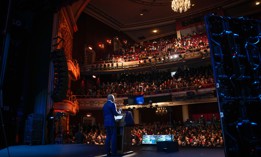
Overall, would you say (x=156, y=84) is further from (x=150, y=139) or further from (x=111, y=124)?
(x=111, y=124)

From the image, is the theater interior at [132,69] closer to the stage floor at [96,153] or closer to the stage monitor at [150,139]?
the stage monitor at [150,139]

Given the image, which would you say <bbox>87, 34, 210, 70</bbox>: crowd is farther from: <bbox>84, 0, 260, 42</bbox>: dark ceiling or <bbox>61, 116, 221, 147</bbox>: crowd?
<bbox>61, 116, 221, 147</bbox>: crowd

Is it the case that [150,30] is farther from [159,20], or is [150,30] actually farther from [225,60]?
[225,60]

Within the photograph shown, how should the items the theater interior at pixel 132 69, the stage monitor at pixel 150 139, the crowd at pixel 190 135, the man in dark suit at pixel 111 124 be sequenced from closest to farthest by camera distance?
the theater interior at pixel 132 69 → the man in dark suit at pixel 111 124 → the stage monitor at pixel 150 139 → the crowd at pixel 190 135

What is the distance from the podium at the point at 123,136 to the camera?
15.1 ft

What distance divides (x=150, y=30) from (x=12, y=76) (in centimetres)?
1625

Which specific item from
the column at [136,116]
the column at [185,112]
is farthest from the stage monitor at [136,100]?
the column at [185,112]

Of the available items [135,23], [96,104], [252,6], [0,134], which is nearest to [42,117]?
[0,134]

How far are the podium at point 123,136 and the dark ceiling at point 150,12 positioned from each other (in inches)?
597

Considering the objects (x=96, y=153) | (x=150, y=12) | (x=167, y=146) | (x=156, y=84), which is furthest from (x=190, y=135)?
(x=150, y=12)

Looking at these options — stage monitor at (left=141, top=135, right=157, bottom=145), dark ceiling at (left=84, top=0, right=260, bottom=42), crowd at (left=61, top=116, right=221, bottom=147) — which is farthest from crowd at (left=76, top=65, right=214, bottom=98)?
stage monitor at (left=141, top=135, right=157, bottom=145)

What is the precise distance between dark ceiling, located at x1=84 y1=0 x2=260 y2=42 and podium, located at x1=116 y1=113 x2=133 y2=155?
1518cm

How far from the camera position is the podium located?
459 cm

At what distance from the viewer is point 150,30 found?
22375 millimetres
